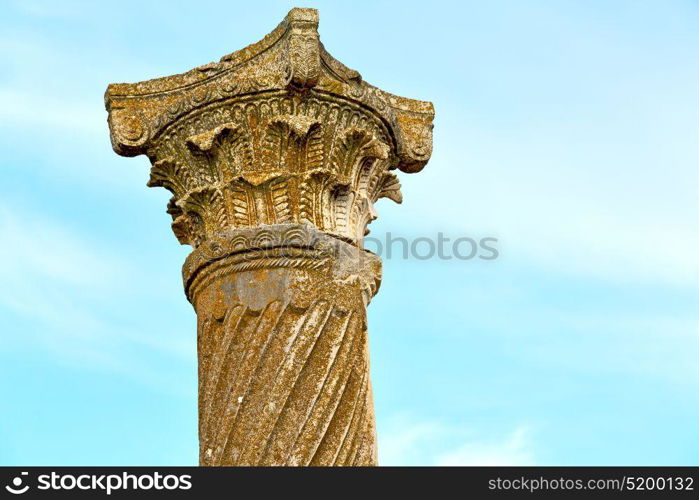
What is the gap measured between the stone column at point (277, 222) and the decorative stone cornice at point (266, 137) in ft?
0.04

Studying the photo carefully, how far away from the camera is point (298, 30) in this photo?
10.9 metres

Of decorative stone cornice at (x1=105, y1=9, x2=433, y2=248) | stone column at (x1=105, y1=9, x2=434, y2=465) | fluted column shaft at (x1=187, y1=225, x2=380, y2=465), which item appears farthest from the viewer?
decorative stone cornice at (x1=105, y1=9, x2=433, y2=248)

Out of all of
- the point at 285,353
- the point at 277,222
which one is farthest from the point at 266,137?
the point at 285,353

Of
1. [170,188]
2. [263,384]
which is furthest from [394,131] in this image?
[263,384]

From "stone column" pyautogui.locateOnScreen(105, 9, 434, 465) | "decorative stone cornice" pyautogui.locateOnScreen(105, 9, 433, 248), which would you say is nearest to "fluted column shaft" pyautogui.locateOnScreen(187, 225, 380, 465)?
"stone column" pyautogui.locateOnScreen(105, 9, 434, 465)

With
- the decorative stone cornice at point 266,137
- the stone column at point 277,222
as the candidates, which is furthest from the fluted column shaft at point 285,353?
the decorative stone cornice at point 266,137

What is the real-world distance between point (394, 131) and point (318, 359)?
2.47 m

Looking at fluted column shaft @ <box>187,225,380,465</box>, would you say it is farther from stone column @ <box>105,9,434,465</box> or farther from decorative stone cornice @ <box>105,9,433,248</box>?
decorative stone cornice @ <box>105,9,433,248</box>

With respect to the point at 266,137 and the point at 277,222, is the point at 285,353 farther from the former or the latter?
the point at 266,137

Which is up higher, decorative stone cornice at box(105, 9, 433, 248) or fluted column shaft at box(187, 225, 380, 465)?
decorative stone cornice at box(105, 9, 433, 248)

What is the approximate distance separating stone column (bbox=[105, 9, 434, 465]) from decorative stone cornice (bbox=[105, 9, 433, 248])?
1 cm

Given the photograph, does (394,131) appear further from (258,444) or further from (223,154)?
(258,444)

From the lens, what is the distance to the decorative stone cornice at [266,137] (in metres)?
10.7

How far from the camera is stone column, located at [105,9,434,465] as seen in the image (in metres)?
9.92
